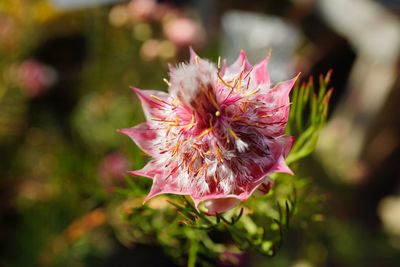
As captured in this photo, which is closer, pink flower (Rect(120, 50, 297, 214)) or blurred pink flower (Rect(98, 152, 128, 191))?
pink flower (Rect(120, 50, 297, 214))

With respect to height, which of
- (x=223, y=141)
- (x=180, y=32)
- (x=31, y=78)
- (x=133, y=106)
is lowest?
(x=31, y=78)

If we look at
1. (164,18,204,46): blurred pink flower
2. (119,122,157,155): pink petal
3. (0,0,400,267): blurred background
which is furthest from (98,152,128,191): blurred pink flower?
(119,122,157,155): pink petal

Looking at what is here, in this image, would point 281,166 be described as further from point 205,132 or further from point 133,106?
point 133,106

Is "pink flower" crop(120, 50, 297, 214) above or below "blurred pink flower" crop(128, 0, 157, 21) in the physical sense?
above

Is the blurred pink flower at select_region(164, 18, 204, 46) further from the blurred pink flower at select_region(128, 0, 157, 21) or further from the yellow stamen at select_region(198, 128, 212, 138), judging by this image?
the yellow stamen at select_region(198, 128, 212, 138)

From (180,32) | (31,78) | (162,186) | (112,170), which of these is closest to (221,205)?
(162,186)

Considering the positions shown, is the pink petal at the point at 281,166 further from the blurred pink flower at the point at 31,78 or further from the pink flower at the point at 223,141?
the blurred pink flower at the point at 31,78

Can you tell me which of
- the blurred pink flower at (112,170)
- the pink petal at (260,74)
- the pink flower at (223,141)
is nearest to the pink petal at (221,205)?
the pink flower at (223,141)
